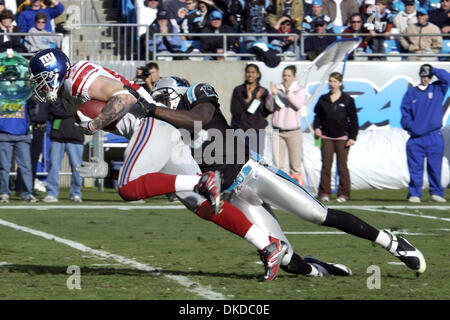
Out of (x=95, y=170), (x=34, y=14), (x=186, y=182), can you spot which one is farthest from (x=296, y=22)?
(x=186, y=182)

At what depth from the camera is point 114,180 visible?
14.9 meters

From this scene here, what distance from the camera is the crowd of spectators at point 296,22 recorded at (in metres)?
16.0

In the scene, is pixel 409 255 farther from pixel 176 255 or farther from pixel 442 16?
pixel 442 16

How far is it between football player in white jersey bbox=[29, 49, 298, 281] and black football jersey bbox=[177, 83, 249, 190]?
0.31 ft

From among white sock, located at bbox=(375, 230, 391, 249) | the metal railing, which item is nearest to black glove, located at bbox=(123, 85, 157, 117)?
white sock, located at bbox=(375, 230, 391, 249)

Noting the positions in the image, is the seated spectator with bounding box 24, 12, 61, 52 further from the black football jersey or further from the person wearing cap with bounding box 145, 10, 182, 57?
the black football jersey

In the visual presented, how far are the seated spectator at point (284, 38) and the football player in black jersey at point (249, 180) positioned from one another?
9771 millimetres

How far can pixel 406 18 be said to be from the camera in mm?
17344

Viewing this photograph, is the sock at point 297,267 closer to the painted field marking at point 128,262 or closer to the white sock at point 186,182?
the painted field marking at point 128,262

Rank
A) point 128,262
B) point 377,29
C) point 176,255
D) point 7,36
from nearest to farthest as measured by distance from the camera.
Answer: point 128,262 < point 176,255 < point 7,36 < point 377,29

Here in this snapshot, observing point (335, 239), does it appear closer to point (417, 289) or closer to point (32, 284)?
point (417, 289)

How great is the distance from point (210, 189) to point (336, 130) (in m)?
7.14

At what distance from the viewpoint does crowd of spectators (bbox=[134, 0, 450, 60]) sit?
16.0m

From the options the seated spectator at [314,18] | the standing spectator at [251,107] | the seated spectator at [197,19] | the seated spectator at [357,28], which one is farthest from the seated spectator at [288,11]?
the standing spectator at [251,107]
